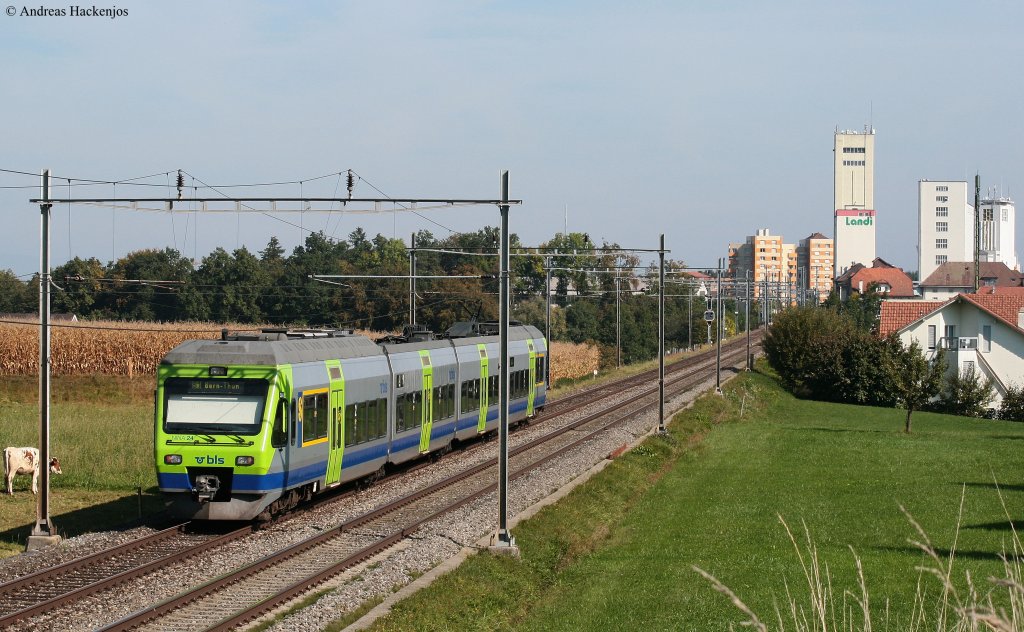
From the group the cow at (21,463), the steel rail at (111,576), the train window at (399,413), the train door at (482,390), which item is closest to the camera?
the steel rail at (111,576)

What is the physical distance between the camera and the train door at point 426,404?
2884cm

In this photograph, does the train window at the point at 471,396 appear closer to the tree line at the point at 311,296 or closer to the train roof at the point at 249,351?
the train roof at the point at 249,351

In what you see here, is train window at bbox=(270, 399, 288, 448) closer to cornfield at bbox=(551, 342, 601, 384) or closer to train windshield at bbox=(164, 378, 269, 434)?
train windshield at bbox=(164, 378, 269, 434)

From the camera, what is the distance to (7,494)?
2567 centimetres

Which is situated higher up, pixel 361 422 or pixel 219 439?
pixel 219 439

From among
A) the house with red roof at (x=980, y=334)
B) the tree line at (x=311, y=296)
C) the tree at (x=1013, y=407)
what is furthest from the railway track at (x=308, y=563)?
the house with red roof at (x=980, y=334)

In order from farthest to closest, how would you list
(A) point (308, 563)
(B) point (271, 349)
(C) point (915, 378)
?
(C) point (915, 378)
(B) point (271, 349)
(A) point (308, 563)

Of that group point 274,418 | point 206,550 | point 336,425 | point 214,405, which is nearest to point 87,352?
point 336,425

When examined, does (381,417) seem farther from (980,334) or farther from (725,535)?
(980,334)

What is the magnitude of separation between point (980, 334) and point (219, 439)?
68.6m

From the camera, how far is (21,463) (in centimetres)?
2562

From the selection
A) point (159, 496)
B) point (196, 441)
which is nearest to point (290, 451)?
point (196, 441)

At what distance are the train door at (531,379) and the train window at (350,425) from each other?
1693cm

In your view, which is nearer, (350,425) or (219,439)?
(219,439)
